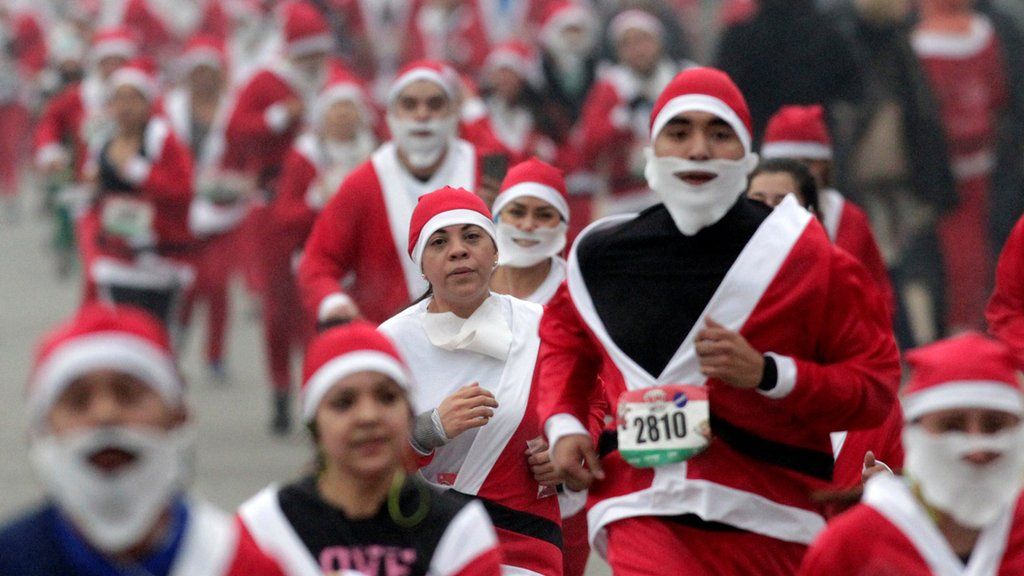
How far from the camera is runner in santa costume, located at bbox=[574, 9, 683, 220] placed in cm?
1598

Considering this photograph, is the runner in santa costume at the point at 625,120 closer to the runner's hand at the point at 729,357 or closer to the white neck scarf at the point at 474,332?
the white neck scarf at the point at 474,332

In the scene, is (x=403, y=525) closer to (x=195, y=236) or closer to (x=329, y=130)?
(x=329, y=130)

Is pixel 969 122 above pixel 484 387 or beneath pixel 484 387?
above

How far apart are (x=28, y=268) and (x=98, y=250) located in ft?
30.7

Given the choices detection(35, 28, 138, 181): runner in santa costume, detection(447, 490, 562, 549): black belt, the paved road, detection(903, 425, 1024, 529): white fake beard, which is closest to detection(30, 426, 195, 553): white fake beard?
detection(903, 425, 1024, 529): white fake beard

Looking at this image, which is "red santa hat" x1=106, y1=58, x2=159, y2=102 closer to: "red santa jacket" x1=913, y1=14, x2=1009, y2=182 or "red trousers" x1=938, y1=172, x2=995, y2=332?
"red santa jacket" x1=913, y1=14, x2=1009, y2=182

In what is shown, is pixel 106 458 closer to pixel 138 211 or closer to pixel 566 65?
pixel 138 211

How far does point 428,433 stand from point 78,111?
11.2 m

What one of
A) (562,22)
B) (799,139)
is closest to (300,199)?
(799,139)

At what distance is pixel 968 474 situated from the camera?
16.6 feet

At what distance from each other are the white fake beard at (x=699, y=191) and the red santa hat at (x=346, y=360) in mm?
1503

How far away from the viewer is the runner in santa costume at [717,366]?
639 centimetres

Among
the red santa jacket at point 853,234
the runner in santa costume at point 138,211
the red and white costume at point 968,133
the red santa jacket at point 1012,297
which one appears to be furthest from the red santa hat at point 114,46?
the red santa jacket at point 1012,297

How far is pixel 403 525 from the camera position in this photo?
5.23 m
